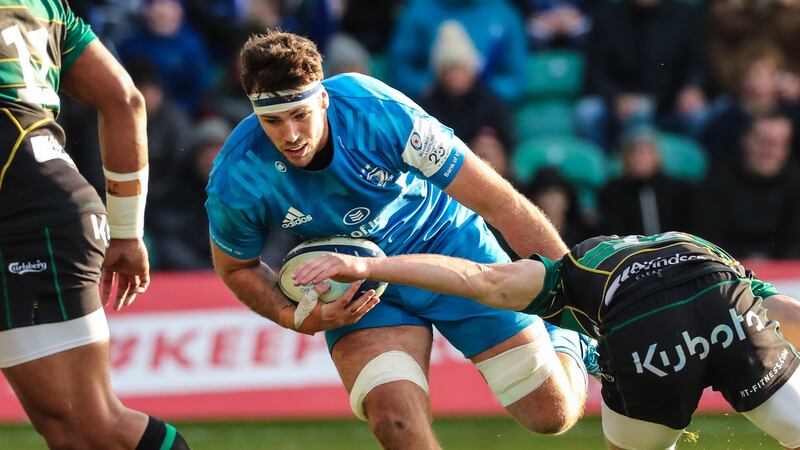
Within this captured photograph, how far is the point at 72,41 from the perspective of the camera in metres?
5.13

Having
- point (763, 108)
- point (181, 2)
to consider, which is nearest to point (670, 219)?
point (763, 108)

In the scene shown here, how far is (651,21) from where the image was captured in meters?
12.0

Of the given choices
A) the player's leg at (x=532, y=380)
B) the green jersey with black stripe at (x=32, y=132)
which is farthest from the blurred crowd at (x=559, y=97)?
the green jersey with black stripe at (x=32, y=132)

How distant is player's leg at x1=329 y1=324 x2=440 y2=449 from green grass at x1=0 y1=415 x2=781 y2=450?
8.43 feet

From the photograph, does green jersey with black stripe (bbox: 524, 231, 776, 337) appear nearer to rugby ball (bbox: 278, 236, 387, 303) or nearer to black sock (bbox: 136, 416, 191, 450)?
rugby ball (bbox: 278, 236, 387, 303)

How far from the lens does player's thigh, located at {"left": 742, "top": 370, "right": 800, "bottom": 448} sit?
4.96 m

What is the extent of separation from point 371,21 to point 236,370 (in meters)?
4.78

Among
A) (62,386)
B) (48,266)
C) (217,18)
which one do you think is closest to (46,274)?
(48,266)

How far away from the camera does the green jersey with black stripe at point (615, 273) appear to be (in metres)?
5.05

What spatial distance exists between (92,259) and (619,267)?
2.00 meters

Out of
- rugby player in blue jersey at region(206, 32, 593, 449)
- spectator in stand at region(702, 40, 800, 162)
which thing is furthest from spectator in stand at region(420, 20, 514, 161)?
rugby player in blue jersey at region(206, 32, 593, 449)

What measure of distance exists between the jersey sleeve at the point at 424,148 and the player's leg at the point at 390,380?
70 centimetres

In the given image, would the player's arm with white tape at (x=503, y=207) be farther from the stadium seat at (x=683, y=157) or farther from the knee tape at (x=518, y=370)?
the stadium seat at (x=683, y=157)

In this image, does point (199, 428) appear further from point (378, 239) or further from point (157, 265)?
point (378, 239)
